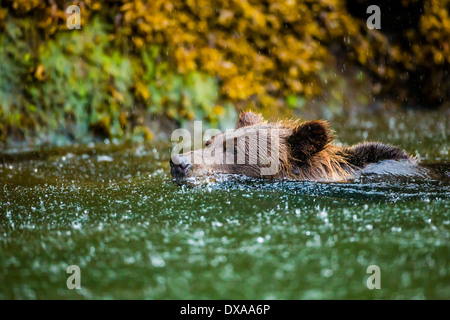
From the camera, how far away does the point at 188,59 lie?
9.87 metres

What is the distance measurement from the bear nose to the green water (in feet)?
0.72

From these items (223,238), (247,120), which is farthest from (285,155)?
(223,238)

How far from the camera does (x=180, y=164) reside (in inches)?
213

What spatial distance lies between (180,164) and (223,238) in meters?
1.96

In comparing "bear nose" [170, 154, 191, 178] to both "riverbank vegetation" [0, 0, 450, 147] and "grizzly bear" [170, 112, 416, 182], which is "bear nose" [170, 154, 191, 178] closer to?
"grizzly bear" [170, 112, 416, 182]


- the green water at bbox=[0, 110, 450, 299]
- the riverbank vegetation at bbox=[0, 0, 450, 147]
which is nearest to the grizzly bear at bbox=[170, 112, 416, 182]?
the green water at bbox=[0, 110, 450, 299]

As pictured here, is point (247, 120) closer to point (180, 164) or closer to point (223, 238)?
point (180, 164)

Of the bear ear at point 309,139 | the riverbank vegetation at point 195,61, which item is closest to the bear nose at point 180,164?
the bear ear at point 309,139

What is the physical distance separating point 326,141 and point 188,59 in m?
5.00

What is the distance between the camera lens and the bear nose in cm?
543

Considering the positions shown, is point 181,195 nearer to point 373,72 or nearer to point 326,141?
point 326,141

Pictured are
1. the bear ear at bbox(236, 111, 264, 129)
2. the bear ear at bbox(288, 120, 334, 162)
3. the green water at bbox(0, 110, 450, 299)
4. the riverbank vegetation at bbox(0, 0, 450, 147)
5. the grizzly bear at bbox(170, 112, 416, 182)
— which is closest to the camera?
the green water at bbox(0, 110, 450, 299)
